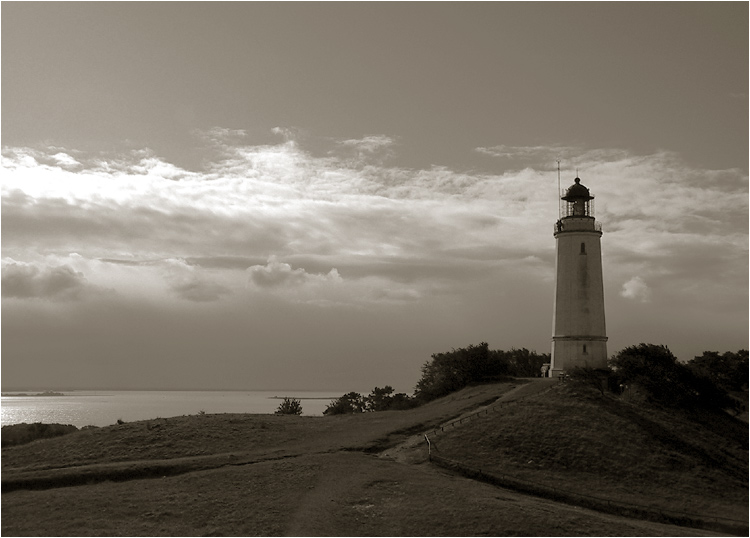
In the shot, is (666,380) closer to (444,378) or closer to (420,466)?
(444,378)

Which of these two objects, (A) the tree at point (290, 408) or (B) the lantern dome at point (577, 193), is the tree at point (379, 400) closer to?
(A) the tree at point (290, 408)

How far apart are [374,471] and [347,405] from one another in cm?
2842

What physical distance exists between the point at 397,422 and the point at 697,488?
742 inches

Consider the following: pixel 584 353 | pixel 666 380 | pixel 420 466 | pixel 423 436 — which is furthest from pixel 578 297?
pixel 420 466

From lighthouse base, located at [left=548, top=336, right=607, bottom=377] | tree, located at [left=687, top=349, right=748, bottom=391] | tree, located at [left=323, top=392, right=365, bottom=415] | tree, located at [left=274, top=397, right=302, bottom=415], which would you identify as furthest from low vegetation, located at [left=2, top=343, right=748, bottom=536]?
tree, located at [left=274, top=397, right=302, bottom=415]

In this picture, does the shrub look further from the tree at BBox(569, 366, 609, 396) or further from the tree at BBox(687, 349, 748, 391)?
the tree at BBox(687, 349, 748, 391)

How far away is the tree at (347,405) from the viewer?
6360 cm

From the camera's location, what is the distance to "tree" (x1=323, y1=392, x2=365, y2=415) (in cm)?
6360

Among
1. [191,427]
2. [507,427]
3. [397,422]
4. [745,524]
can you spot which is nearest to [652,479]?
[745,524]

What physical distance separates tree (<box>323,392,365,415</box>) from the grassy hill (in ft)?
40.1

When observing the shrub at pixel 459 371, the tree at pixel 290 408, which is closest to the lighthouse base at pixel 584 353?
the shrub at pixel 459 371

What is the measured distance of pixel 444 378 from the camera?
6194cm

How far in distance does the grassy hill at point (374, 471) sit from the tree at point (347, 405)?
12219mm

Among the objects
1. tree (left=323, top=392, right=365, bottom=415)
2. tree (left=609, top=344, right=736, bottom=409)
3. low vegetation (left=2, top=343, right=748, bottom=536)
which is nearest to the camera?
low vegetation (left=2, top=343, right=748, bottom=536)
